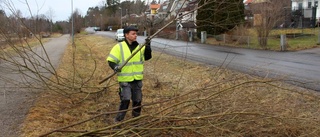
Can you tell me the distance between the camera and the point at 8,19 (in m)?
6.00

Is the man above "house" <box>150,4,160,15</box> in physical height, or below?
below

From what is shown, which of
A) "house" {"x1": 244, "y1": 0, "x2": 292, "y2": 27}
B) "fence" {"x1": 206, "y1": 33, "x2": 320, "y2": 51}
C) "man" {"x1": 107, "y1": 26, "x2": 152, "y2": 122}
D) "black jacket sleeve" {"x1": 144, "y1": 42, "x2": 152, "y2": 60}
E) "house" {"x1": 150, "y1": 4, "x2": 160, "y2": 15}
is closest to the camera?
"man" {"x1": 107, "y1": 26, "x2": 152, "y2": 122}

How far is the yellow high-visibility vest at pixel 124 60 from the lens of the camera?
4.46m

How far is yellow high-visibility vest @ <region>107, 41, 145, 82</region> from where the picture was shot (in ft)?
14.6

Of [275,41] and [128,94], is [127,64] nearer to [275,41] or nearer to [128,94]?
[128,94]

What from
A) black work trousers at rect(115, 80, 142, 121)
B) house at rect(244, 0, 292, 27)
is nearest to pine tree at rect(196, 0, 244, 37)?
black work trousers at rect(115, 80, 142, 121)

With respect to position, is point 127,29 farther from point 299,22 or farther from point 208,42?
point 299,22

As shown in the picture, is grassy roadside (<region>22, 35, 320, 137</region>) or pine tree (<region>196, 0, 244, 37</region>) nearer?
grassy roadside (<region>22, 35, 320, 137</region>)

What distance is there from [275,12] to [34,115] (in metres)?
16.3

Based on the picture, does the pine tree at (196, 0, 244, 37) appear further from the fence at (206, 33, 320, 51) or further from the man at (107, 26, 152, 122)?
the fence at (206, 33, 320, 51)

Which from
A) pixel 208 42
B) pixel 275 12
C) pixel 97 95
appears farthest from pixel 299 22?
pixel 97 95

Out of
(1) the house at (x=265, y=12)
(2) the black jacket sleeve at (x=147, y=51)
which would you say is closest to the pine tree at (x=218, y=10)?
(2) the black jacket sleeve at (x=147, y=51)

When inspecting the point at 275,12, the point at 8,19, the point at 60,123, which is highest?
the point at 275,12

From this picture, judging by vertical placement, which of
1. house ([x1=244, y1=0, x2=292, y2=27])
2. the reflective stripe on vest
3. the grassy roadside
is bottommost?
the grassy roadside
